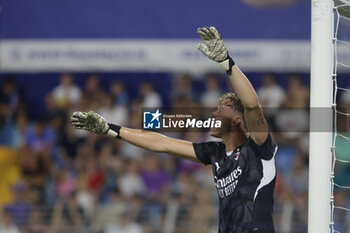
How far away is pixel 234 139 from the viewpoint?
5.49 m

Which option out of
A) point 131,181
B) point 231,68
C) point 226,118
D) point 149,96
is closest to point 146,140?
point 226,118

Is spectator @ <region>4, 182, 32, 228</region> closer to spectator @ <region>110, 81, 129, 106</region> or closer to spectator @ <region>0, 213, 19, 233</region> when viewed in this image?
spectator @ <region>0, 213, 19, 233</region>

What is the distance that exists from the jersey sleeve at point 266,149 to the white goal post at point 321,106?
284mm

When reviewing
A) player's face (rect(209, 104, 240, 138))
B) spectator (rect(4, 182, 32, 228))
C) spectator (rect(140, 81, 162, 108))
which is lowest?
spectator (rect(4, 182, 32, 228))

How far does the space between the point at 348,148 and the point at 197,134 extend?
2.17 meters

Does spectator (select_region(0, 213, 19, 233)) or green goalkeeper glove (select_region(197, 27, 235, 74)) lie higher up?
green goalkeeper glove (select_region(197, 27, 235, 74))

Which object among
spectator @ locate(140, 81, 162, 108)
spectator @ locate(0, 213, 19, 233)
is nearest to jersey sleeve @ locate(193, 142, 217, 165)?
spectator @ locate(0, 213, 19, 233)

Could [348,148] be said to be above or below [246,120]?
above

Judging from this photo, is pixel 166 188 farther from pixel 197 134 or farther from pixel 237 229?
pixel 237 229

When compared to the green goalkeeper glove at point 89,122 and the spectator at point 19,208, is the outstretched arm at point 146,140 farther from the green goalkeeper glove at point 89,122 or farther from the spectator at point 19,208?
the spectator at point 19,208

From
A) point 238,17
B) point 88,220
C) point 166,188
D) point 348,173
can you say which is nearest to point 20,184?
point 88,220

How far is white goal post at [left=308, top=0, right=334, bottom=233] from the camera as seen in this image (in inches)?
203

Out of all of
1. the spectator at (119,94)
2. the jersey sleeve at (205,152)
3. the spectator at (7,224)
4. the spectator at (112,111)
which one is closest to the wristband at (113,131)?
the jersey sleeve at (205,152)

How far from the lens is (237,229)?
17.4 ft
